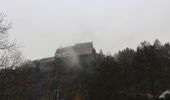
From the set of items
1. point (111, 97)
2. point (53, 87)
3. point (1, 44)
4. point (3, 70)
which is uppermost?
point (1, 44)

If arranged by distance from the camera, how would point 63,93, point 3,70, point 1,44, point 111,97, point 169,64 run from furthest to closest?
point 169,64 < point 111,97 < point 63,93 < point 3,70 < point 1,44

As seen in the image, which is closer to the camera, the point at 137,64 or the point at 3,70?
the point at 3,70

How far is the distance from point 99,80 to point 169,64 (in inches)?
1326

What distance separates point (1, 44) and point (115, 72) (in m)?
33.7

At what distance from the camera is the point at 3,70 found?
61.2 ft

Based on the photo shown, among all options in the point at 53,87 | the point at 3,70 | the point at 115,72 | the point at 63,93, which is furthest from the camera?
the point at 115,72

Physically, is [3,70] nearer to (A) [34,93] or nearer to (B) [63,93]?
(B) [63,93]

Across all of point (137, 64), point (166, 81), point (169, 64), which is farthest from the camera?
point (169, 64)

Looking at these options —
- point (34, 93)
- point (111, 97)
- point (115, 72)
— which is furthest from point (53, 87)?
point (115, 72)

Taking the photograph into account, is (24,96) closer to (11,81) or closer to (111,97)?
(111,97)

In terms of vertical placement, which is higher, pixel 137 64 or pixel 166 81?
pixel 137 64

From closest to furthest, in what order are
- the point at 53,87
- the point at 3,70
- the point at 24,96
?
the point at 3,70 → the point at 53,87 → the point at 24,96

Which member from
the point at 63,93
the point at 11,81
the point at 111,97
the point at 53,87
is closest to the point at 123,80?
the point at 111,97

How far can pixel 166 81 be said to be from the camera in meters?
66.9
